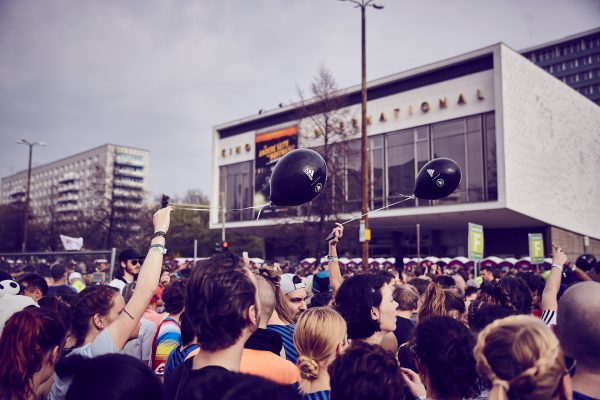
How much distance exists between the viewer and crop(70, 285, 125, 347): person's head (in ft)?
12.5

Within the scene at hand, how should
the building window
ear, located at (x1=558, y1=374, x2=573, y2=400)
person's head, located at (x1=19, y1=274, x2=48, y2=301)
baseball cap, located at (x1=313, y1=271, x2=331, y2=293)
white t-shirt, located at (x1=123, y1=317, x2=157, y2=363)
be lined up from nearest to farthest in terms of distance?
ear, located at (x1=558, y1=374, x2=573, y2=400)
white t-shirt, located at (x1=123, y1=317, x2=157, y2=363)
person's head, located at (x1=19, y1=274, x2=48, y2=301)
baseball cap, located at (x1=313, y1=271, x2=331, y2=293)
the building window

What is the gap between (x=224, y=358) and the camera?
2338 millimetres

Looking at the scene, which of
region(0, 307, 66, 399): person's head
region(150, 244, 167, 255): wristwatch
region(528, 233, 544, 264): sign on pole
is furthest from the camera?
region(528, 233, 544, 264): sign on pole

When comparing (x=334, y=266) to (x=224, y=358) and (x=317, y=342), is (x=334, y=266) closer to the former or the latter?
(x=317, y=342)

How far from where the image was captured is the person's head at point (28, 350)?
2531 mm

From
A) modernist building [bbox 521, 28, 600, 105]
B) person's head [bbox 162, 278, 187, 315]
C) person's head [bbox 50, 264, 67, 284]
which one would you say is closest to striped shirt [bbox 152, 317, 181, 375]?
person's head [bbox 162, 278, 187, 315]

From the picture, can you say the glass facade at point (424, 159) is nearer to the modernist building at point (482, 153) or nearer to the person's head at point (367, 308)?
the modernist building at point (482, 153)

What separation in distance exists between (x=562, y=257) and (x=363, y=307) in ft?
7.73

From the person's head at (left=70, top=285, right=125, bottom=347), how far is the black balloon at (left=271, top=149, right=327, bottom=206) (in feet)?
7.87

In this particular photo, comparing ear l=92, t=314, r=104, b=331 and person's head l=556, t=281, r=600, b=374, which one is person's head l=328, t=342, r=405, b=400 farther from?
ear l=92, t=314, r=104, b=331

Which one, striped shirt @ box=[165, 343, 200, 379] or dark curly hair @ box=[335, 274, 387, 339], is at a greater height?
dark curly hair @ box=[335, 274, 387, 339]

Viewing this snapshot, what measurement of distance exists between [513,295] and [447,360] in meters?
2.61

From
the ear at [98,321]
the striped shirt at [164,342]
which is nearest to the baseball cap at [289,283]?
the striped shirt at [164,342]

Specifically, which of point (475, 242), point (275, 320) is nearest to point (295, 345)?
point (275, 320)
